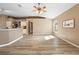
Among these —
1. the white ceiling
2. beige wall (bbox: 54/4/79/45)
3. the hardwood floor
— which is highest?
the white ceiling

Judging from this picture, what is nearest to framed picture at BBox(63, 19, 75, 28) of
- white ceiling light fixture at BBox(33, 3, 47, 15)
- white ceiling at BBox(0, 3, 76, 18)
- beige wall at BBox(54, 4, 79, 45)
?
beige wall at BBox(54, 4, 79, 45)

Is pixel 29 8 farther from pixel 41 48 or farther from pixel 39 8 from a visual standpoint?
pixel 41 48

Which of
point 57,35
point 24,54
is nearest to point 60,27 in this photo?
point 57,35

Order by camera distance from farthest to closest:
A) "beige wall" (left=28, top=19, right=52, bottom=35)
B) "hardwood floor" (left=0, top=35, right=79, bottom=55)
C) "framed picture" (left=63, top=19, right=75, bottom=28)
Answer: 1. "framed picture" (left=63, top=19, right=75, bottom=28)
2. "beige wall" (left=28, top=19, right=52, bottom=35)
3. "hardwood floor" (left=0, top=35, right=79, bottom=55)

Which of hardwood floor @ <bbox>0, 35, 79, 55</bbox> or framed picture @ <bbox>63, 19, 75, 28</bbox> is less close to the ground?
framed picture @ <bbox>63, 19, 75, 28</bbox>

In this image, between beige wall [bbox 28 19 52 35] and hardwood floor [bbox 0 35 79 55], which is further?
beige wall [bbox 28 19 52 35]

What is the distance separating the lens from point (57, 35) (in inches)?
127

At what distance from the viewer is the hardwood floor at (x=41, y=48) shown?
113 inches

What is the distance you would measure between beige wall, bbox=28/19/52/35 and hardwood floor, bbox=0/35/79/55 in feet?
0.39

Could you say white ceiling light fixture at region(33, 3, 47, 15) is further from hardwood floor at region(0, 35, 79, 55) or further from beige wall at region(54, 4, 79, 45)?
hardwood floor at region(0, 35, 79, 55)

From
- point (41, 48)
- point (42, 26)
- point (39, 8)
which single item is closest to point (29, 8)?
point (39, 8)

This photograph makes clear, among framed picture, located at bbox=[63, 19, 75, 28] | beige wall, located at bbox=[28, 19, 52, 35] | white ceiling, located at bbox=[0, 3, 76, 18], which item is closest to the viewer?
white ceiling, located at bbox=[0, 3, 76, 18]

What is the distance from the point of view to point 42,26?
3.16 meters

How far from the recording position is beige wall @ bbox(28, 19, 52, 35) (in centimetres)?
308
